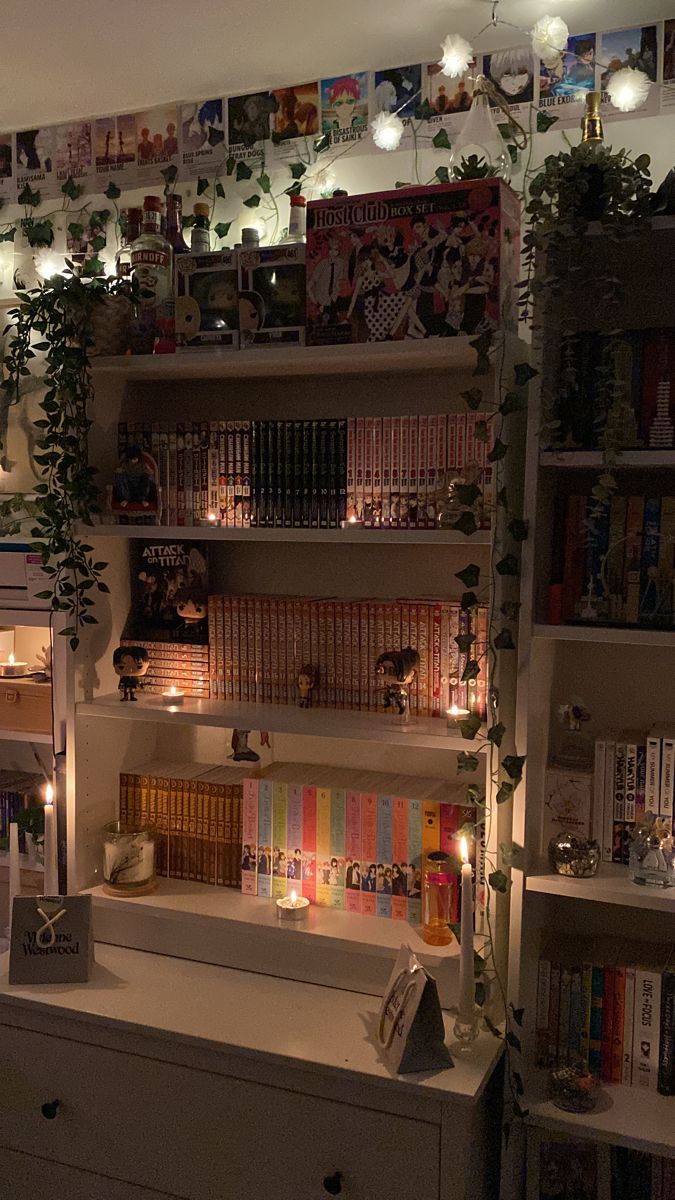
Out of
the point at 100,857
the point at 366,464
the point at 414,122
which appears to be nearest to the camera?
the point at 366,464

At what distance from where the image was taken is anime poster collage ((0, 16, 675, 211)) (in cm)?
186

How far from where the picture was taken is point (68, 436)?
78.9 inches

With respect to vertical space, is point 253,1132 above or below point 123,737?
below

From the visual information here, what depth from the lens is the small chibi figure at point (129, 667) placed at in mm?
2078

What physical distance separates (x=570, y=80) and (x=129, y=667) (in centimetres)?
145

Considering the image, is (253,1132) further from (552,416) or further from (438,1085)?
(552,416)

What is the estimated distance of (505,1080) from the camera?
1.64 m

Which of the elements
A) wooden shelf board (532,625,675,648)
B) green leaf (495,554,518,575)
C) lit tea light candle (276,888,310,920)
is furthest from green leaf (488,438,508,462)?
lit tea light candle (276,888,310,920)

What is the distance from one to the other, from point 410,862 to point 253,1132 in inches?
21.5

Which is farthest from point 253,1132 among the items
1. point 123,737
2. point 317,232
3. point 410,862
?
point 317,232

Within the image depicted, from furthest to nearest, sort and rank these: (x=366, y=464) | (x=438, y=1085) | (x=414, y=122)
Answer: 1. (x=414, y=122)
2. (x=366, y=464)
3. (x=438, y=1085)

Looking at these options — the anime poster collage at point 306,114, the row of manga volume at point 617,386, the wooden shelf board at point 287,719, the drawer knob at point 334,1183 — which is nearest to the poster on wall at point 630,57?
the anime poster collage at point 306,114

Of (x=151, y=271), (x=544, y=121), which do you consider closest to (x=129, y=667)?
(x=151, y=271)

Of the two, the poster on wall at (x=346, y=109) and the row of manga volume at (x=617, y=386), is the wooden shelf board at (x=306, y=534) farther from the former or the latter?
the poster on wall at (x=346, y=109)
